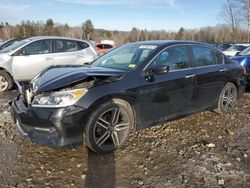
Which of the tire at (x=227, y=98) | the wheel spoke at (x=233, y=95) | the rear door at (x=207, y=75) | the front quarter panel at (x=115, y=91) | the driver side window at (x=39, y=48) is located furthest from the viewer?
the driver side window at (x=39, y=48)

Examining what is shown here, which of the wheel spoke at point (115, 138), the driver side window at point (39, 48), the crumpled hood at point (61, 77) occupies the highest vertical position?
the driver side window at point (39, 48)

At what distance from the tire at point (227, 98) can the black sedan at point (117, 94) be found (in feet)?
0.72

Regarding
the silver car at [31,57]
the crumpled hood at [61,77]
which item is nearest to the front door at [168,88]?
the crumpled hood at [61,77]

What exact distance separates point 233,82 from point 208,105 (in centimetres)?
97

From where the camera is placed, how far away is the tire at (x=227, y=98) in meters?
6.11

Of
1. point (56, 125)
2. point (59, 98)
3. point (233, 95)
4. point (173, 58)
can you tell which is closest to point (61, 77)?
point (59, 98)

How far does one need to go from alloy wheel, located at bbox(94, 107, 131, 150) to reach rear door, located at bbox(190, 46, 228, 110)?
1560 mm

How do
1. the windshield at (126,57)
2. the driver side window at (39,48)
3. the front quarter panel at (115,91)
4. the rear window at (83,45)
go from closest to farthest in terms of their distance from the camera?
the front quarter panel at (115,91)
the windshield at (126,57)
the driver side window at (39,48)
the rear window at (83,45)

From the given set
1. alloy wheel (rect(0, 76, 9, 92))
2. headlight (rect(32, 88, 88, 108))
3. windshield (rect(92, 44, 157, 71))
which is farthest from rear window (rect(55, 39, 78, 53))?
headlight (rect(32, 88, 88, 108))

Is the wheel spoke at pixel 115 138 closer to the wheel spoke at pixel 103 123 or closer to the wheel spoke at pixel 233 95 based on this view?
the wheel spoke at pixel 103 123

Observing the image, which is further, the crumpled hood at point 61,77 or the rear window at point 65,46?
the rear window at point 65,46

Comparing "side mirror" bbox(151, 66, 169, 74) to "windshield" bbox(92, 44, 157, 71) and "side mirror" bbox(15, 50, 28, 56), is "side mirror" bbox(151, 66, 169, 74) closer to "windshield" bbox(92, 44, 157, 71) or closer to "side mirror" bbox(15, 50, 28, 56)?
"windshield" bbox(92, 44, 157, 71)

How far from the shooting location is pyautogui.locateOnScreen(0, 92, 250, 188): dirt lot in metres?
3.48

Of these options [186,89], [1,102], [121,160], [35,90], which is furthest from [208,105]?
[1,102]
